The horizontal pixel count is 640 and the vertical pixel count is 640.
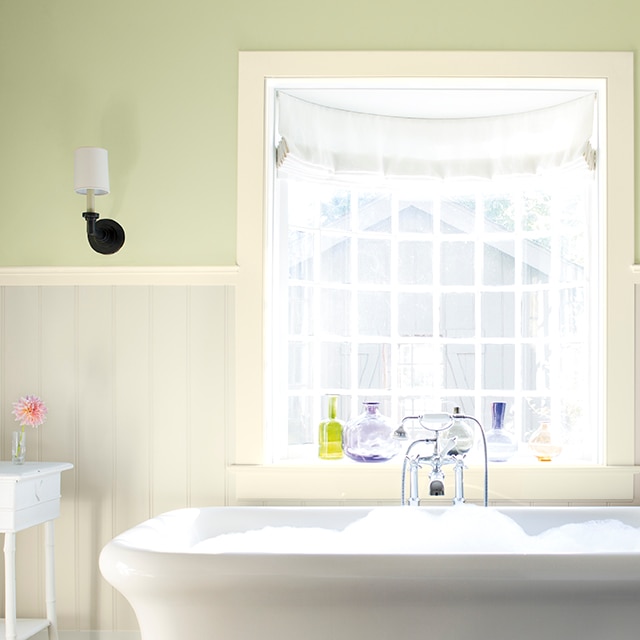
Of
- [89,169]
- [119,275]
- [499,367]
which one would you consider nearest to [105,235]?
[119,275]

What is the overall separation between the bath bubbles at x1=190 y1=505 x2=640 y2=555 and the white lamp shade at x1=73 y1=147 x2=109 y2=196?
135 cm

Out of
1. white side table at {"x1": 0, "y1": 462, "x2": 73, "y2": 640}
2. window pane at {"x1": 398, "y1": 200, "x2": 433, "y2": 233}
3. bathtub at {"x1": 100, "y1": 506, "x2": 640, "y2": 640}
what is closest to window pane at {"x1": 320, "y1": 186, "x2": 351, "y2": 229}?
window pane at {"x1": 398, "y1": 200, "x2": 433, "y2": 233}

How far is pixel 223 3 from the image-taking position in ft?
9.95

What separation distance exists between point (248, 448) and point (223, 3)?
1.77 meters

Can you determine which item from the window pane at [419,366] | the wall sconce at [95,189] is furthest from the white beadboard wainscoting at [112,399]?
the window pane at [419,366]

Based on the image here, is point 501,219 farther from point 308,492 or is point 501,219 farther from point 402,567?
point 402,567

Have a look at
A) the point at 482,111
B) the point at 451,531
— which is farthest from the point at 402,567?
the point at 482,111

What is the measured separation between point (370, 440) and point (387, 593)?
112 centimetres

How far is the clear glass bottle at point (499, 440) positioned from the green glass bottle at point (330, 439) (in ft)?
2.01

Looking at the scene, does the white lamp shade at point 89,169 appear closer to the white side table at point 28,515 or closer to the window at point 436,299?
the window at point 436,299

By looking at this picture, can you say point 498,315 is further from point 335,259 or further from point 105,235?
point 105,235

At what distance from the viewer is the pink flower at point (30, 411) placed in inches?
110

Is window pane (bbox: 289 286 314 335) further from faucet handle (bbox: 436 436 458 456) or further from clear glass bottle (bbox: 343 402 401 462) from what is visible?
faucet handle (bbox: 436 436 458 456)

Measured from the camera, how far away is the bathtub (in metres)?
1.93
